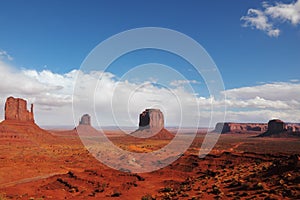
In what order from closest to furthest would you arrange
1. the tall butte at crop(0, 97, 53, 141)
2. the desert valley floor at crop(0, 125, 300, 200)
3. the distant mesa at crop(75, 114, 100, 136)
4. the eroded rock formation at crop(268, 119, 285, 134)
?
the desert valley floor at crop(0, 125, 300, 200), the tall butte at crop(0, 97, 53, 141), the eroded rock formation at crop(268, 119, 285, 134), the distant mesa at crop(75, 114, 100, 136)

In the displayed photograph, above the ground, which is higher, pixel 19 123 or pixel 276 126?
pixel 19 123

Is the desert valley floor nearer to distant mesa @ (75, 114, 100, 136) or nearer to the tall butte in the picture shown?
the tall butte

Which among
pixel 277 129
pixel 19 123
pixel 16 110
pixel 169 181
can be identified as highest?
pixel 16 110

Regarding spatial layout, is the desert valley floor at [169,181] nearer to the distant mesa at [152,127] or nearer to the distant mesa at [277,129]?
the distant mesa at [152,127]

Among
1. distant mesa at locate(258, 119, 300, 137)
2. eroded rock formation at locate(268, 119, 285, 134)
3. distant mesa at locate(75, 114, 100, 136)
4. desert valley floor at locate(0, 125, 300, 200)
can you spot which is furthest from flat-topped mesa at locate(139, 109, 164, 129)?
desert valley floor at locate(0, 125, 300, 200)

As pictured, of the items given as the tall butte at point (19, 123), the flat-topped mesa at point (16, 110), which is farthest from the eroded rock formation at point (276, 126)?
the flat-topped mesa at point (16, 110)

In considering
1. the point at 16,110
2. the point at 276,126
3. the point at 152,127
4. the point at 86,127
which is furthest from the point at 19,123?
the point at 276,126

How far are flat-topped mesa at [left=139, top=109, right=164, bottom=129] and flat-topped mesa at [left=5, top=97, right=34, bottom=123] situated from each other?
204 ft

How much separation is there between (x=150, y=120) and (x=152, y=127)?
390cm

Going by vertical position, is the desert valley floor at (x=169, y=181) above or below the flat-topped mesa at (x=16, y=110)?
below

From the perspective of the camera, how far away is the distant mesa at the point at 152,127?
13962 cm

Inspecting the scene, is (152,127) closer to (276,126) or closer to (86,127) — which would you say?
(86,127)

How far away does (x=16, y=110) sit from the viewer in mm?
100375

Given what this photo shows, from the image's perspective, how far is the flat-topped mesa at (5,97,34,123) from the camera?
98.3 m
